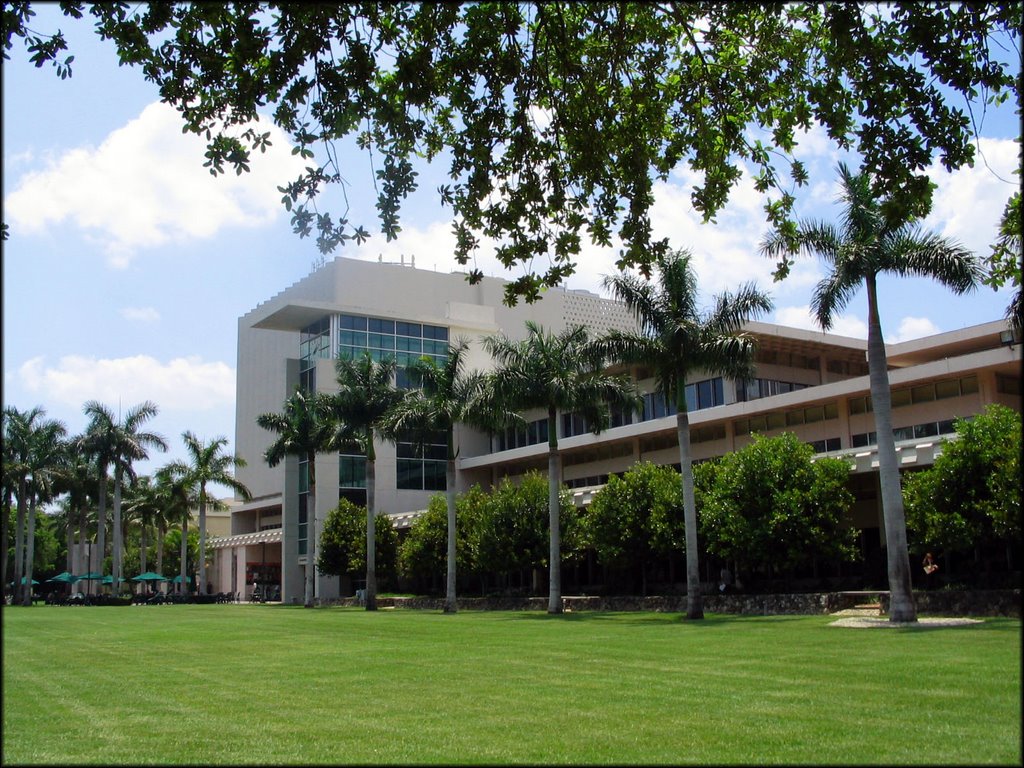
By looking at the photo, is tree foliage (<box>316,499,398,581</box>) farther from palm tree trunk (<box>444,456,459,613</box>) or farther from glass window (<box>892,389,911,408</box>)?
glass window (<box>892,389,911,408</box>)

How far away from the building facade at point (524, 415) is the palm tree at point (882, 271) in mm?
8661

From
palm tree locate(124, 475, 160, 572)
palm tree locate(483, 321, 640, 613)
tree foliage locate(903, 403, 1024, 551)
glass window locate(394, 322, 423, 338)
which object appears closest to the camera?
tree foliage locate(903, 403, 1024, 551)

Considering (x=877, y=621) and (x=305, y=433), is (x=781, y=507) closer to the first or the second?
(x=877, y=621)

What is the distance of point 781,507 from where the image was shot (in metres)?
37.3

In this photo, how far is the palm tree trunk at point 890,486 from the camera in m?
27.9

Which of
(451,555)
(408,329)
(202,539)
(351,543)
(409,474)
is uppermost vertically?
(408,329)

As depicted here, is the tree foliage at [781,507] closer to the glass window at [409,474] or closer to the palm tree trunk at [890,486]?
the palm tree trunk at [890,486]

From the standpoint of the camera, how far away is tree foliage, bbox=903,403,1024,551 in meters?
30.1

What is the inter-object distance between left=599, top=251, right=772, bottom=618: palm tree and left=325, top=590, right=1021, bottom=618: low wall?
285cm

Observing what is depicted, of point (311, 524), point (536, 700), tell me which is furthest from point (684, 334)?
point (311, 524)

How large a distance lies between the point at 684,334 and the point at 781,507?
25.0ft

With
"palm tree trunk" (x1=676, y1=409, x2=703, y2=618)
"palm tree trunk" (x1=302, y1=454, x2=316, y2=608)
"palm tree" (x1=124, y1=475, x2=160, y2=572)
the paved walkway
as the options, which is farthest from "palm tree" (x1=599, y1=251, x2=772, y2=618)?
"palm tree" (x1=124, y1=475, x2=160, y2=572)

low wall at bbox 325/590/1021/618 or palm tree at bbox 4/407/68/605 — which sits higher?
palm tree at bbox 4/407/68/605

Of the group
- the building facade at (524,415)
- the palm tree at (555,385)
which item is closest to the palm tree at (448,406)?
the palm tree at (555,385)
